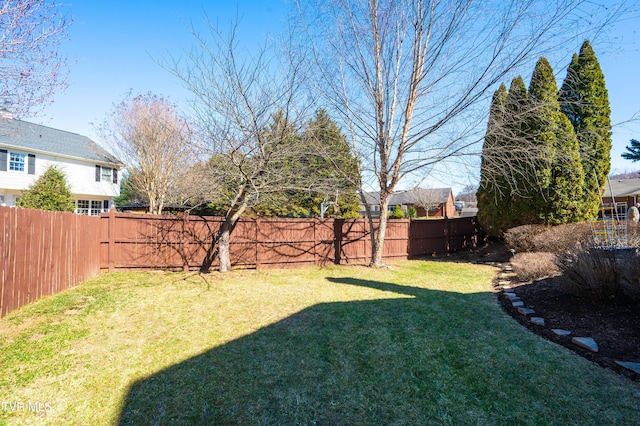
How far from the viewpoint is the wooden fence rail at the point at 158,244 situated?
471 cm

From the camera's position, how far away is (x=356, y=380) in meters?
3.01

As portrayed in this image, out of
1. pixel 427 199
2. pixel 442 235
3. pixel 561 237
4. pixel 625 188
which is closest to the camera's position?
pixel 561 237

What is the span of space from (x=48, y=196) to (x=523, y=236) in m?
18.2

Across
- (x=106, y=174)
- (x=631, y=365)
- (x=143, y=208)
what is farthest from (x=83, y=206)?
(x=631, y=365)

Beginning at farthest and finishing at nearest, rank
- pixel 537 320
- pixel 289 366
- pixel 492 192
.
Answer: pixel 492 192 → pixel 537 320 → pixel 289 366

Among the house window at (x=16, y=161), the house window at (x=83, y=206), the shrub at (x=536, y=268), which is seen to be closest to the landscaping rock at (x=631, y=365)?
the shrub at (x=536, y=268)

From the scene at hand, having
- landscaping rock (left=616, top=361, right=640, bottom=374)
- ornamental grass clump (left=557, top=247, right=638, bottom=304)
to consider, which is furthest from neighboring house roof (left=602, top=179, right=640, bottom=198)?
landscaping rock (left=616, top=361, right=640, bottom=374)

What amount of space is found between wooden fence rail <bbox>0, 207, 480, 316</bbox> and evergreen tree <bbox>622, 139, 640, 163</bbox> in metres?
8.39

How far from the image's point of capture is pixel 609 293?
14.6 ft

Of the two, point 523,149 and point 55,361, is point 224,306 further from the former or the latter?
point 523,149

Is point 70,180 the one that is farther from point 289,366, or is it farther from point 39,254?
point 289,366

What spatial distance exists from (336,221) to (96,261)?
6.44 m

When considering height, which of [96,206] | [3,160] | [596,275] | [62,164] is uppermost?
[62,164]

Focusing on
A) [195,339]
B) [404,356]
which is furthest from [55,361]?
[404,356]
